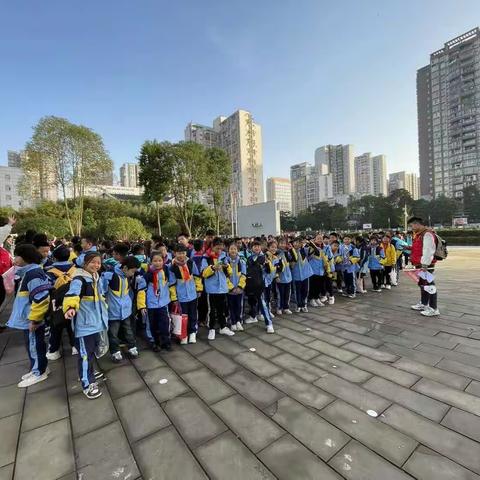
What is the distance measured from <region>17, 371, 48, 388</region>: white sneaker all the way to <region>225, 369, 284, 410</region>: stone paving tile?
2252 mm

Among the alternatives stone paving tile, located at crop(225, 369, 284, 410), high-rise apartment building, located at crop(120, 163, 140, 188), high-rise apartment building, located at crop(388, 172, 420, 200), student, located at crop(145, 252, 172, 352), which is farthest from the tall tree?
high-rise apartment building, located at crop(388, 172, 420, 200)

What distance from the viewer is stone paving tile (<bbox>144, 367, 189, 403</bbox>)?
2816 millimetres

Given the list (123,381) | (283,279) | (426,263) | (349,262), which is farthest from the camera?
(349,262)

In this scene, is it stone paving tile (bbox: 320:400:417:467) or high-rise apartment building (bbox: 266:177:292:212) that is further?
high-rise apartment building (bbox: 266:177:292:212)

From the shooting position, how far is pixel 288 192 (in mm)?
116750

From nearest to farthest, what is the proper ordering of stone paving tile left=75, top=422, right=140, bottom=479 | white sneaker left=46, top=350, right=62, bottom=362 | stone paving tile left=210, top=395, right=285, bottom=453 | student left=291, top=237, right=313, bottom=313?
stone paving tile left=75, top=422, right=140, bottom=479 → stone paving tile left=210, top=395, right=285, bottom=453 → white sneaker left=46, top=350, right=62, bottom=362 → student left=291, top=237, right=313, bottom=313

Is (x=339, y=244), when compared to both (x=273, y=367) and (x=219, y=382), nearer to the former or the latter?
(x=273, y=367)

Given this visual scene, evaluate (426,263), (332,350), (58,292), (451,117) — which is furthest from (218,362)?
(451,117)

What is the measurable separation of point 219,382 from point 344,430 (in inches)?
54.5

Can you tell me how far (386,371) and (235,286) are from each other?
2.48 metres

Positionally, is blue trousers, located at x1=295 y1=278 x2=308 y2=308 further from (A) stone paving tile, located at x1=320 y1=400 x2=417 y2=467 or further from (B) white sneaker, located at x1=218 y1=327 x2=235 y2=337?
(A) stone paving tile, located at x1=320 y1=400 x2=417 y2=467

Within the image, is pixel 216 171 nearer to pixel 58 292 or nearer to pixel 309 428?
pixel 58 292

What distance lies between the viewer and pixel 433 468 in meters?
1.84

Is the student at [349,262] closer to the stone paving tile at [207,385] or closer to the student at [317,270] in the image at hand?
the student at [317,270]
